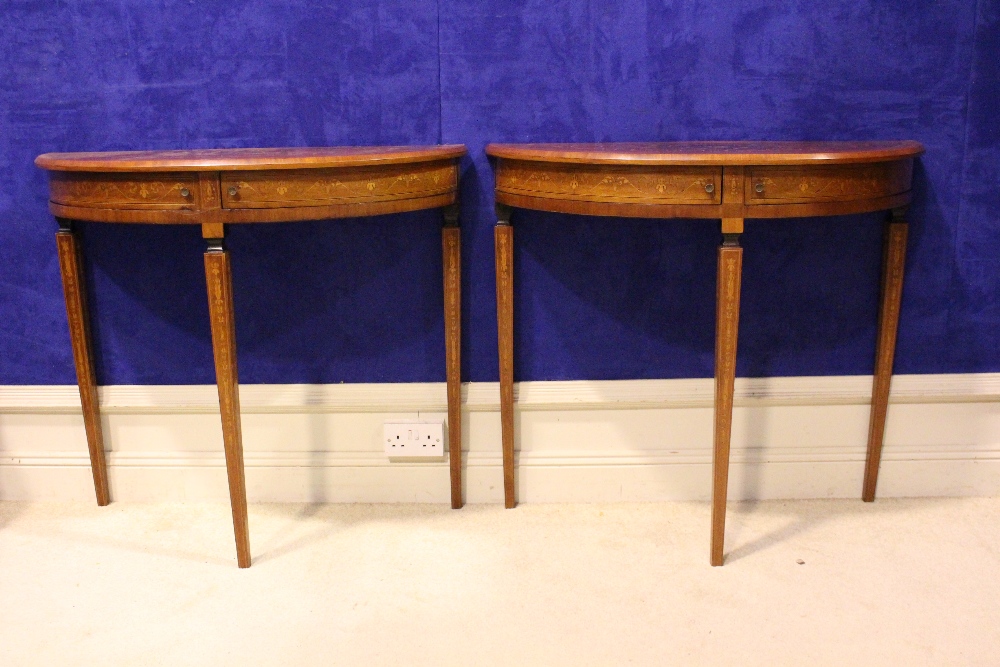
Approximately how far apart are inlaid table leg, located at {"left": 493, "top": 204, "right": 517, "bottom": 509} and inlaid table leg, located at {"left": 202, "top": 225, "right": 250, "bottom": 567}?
641 mm

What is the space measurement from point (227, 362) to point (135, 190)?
39 cm

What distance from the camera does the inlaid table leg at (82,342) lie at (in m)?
2.30

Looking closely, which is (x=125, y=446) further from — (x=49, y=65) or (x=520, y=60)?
(x=520, y=60)

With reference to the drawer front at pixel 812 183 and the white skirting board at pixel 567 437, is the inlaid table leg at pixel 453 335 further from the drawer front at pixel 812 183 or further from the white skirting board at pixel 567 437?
the drawer front at pixel 812 183

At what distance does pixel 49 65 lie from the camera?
2.28 meters

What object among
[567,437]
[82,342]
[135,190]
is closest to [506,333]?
[567,437]

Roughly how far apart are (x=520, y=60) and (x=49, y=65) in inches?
44.3

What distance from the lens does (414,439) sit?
244 centimetres

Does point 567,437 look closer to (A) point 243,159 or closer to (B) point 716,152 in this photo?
(B) point 716,152

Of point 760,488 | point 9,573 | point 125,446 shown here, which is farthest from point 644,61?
point 9,573

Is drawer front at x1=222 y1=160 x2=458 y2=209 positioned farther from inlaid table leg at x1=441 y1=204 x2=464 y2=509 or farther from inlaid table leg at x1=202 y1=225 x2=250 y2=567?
inlaid table leg at x1=441 y1=204 x2=464 y2=509

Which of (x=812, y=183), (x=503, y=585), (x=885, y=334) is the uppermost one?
(x=812, y=183)

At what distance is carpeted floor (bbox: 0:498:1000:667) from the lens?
6.03ft

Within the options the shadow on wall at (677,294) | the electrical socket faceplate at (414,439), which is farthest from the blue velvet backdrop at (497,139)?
the electrical socket faceplate at (414,439)
